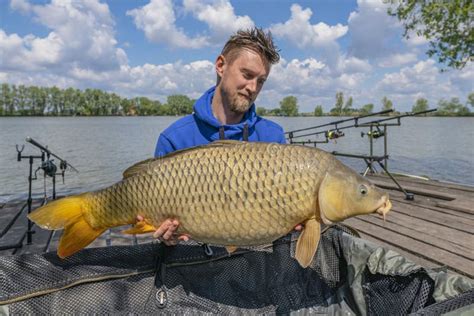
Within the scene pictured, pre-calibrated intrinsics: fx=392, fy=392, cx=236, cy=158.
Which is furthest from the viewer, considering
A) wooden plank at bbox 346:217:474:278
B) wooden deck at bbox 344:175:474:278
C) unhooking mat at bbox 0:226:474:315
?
wooden deck at bbox 344:175:474:278

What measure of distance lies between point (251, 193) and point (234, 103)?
0.61 metres

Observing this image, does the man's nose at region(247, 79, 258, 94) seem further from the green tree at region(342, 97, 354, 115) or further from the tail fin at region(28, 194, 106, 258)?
the green tree at region(342, 97, 354, 115)

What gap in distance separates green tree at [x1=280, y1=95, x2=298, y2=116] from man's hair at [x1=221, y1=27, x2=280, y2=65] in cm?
5370

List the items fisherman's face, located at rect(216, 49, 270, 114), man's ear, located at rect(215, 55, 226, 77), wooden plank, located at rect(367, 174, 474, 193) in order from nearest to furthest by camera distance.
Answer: fisherman's face, located at rect(216, 49, 270, 114) → man's ear, located at rect(215, 55, 226, 77) → wooden plank, located at rect(367, 174, 474, 193)

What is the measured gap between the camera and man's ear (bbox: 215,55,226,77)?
173 centimetres

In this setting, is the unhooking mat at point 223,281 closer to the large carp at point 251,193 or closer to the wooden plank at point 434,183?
the large carp at point 251,193

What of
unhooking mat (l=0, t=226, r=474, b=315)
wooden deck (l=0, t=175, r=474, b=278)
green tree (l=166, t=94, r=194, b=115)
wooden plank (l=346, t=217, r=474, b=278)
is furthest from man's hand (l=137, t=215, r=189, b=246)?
green tree (l=166, t=94, r=194, b=115)

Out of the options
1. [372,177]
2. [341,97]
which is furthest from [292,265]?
[341,97]

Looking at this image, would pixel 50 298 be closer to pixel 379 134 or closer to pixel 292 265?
pixel 292 265

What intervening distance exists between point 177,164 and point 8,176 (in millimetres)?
9831

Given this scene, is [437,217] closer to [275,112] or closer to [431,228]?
[431,228]

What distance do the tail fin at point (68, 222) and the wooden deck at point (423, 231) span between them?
1.42 meters

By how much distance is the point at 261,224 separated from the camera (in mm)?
1201

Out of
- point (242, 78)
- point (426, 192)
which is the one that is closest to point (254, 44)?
point (242, 78)
